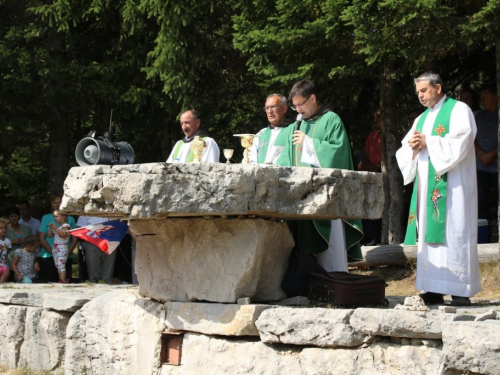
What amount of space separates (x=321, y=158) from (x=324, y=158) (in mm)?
25

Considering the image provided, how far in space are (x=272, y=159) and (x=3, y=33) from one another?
24.7ft

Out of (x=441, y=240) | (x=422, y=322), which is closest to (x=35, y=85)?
(x=441, y=240)

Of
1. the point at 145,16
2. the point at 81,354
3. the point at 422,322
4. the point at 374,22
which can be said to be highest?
the point at 145,16

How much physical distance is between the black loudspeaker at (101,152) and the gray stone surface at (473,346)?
2.88m

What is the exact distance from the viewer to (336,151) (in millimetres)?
6574

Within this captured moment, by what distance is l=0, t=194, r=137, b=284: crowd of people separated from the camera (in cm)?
1009

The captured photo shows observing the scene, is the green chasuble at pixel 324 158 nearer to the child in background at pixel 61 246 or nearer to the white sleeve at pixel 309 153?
the white sleeve at pixel 309 153

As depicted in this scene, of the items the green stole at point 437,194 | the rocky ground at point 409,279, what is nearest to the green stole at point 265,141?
the green stole at point 437,194

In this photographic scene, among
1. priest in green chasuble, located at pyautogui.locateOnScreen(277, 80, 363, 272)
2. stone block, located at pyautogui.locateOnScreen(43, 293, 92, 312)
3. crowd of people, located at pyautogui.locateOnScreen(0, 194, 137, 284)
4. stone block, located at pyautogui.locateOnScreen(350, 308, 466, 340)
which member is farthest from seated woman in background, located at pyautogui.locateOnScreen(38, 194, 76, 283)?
stone block, located at pyautogui.locateOnScreen(350, 308, 466, 340)

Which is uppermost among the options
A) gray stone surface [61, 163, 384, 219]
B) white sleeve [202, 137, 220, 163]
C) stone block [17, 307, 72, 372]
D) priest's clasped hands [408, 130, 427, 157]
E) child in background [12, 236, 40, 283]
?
white sleeve [202, 137, 220, 163]

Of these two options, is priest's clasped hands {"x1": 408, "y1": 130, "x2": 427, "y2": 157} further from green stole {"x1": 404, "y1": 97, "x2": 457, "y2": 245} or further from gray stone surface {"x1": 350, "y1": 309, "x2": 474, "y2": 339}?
gray stone surface {"x1": 350, "y1": 309, "x2": 474, "y2": 339}

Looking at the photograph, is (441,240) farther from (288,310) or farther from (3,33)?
(3,33)

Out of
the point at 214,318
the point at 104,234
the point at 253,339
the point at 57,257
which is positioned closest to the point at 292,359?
the point at 253,339

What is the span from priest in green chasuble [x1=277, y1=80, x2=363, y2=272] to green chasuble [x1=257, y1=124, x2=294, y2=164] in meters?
0.06
